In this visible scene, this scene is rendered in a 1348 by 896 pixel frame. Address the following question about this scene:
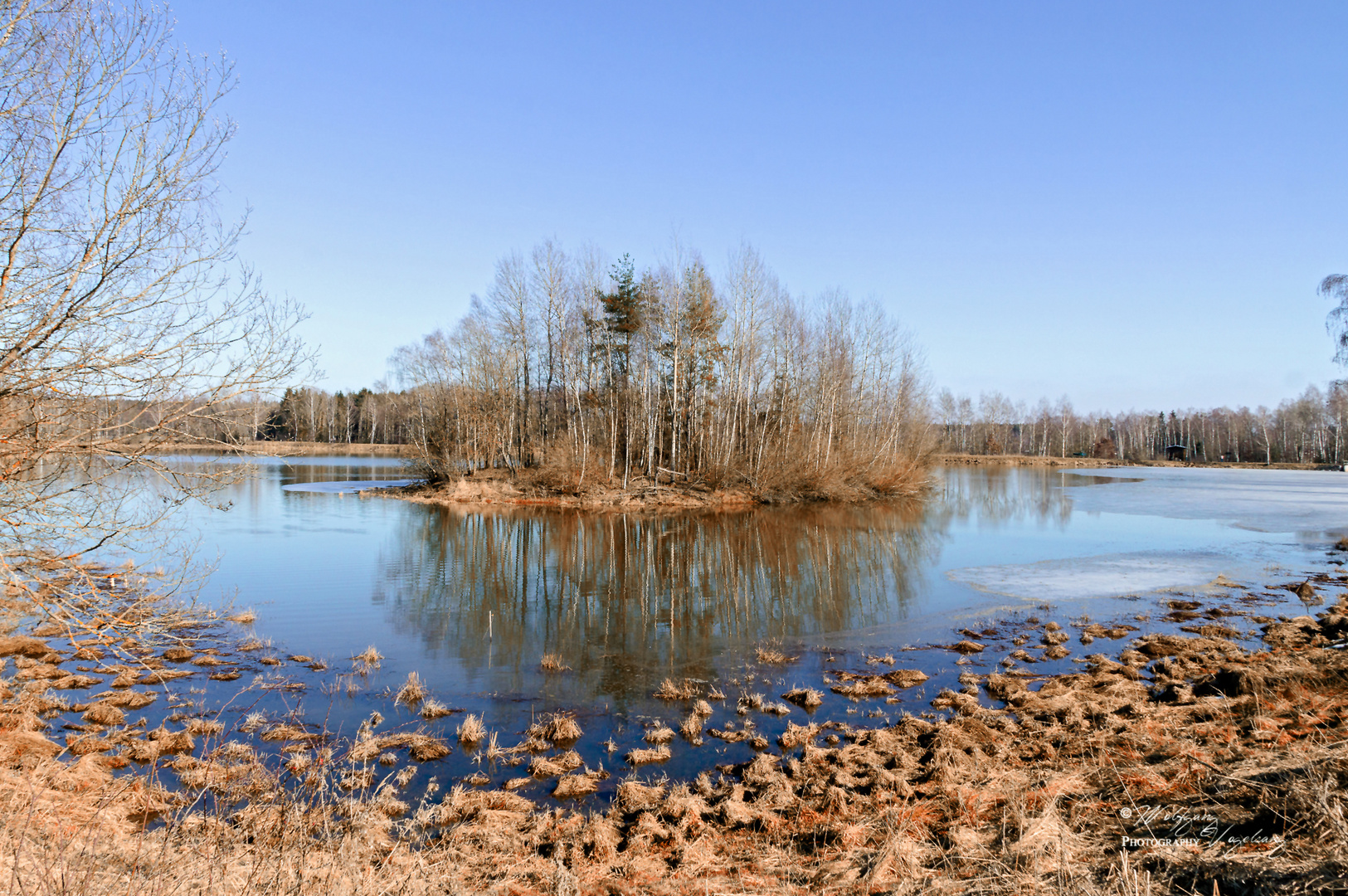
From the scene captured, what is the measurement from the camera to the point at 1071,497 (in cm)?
4122

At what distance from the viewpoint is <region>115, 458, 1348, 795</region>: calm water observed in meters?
9.88

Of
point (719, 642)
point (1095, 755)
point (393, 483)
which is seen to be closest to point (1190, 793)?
point (1095, 755)

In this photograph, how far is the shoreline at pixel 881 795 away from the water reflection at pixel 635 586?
3.08 meters

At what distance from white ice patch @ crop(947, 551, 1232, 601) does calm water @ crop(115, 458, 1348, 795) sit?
0.38ft

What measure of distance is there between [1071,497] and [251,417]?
1742 inches

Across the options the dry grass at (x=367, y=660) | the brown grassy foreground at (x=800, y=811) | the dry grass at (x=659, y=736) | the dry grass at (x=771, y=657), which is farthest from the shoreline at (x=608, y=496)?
the brown grassy foreground at (x=800, y=811)

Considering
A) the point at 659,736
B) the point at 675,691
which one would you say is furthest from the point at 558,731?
the point at 675,691

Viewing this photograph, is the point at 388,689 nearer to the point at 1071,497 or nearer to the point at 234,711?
the point at 234,711

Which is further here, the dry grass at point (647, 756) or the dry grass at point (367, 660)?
the dry grass at point (367, 660)

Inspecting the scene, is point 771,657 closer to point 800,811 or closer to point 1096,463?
point 800,811

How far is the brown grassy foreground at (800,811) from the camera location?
4062mm

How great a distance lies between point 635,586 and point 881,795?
10618 millimetres

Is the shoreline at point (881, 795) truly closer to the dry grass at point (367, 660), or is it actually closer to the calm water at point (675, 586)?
the calm water at point (675, 586)

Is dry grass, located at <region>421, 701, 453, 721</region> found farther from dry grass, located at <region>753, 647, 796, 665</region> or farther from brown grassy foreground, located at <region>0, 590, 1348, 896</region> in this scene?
dry grass, located at <region>753, 647, 796, 665</region>
